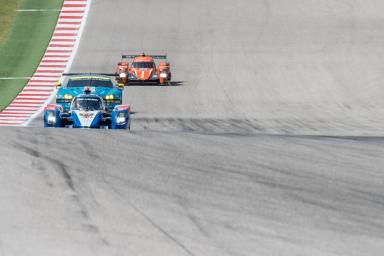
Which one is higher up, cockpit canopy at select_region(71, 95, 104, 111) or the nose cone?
the nose cone

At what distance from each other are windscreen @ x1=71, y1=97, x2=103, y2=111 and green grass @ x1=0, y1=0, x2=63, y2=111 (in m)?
9.99

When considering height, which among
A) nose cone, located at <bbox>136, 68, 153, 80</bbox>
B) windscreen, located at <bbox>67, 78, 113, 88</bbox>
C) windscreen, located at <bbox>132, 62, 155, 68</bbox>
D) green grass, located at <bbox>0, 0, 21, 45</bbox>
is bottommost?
windscreen, located at <bbox>67, 78, 113, 88</bbox>

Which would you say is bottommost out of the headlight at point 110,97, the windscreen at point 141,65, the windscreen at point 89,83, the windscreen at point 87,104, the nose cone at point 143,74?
the windscreen at point 87,104

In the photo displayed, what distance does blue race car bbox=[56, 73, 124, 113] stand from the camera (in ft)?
88.3

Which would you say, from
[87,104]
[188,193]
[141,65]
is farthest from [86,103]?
[141,65]

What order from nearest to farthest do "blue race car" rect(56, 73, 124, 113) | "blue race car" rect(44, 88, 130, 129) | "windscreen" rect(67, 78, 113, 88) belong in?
1. "blue race car" rect(44, 88, 130, 129)
2. "blue race car" rect(56, 73, 124, 113)
3. "windscreen" rect(67, 78, 113, 88)

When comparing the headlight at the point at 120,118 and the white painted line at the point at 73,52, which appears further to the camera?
the white painted line at the point at 73,52

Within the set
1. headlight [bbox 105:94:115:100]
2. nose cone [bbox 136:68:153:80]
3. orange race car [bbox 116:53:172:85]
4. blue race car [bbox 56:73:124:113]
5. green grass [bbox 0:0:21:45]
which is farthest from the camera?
green grass [bbox 0:0:21:45]

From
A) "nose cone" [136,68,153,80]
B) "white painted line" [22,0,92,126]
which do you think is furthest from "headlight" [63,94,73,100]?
"nose cone" [136,68,153,80]

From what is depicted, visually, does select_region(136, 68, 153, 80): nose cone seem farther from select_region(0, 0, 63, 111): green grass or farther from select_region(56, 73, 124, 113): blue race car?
select_region(56, 73, 124, 113): blue race car

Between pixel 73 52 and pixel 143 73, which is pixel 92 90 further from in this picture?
pixel 73 52

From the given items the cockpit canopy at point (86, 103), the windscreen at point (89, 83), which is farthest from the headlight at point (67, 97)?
the cockpit canopy at point (86, 103)

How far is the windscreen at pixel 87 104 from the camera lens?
81.4 feet

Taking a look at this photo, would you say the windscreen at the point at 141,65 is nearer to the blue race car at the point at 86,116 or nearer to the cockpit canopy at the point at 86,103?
the cockpit canopy at the point at 86,103
